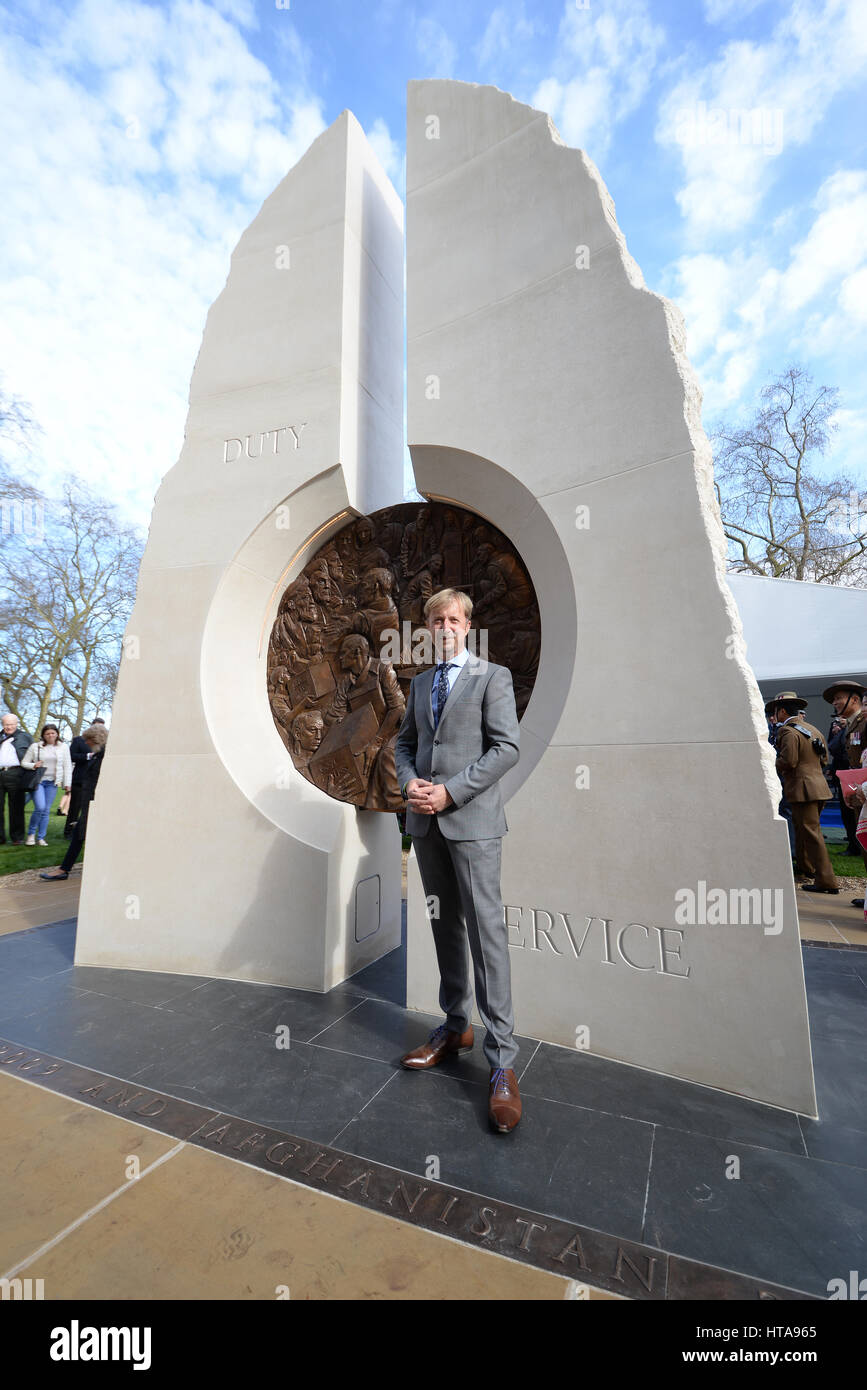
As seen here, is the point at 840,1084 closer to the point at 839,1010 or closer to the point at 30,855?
the point at 839,1010

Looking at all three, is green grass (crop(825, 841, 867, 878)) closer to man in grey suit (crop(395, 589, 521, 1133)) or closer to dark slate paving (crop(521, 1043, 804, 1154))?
dark slate paving (crop(521, 1043, 804, 1154))

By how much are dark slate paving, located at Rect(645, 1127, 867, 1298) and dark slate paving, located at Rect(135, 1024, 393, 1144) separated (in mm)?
1203

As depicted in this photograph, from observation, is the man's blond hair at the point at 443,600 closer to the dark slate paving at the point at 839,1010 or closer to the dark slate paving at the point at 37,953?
the dark slate paving at the point at 839,1010

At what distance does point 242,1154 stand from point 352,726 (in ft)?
7.85

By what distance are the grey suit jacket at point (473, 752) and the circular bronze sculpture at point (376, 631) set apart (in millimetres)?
921

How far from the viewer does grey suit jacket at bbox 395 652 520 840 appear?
8.84ft

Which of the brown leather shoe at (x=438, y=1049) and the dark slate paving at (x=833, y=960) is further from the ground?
the dark slate paving at (x=833, y=960)

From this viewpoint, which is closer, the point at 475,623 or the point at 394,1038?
the point at 394,1038

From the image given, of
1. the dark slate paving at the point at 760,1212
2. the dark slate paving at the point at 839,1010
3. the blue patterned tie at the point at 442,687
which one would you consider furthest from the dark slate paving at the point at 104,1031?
the dark slate paving at the point at 839,1010

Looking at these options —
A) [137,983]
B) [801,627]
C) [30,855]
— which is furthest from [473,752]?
[801,627]

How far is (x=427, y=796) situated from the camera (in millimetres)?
2643

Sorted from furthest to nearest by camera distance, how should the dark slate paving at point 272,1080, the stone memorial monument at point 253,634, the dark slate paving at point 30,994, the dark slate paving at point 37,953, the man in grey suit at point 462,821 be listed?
1. the dark slate paving at point 37,953
2. the stone memorial monument at point 253,634
3. the dark slate paving at point 30,994
4. the man in grey suit at point 462,821
5. the dark slate paving at point 272,1080

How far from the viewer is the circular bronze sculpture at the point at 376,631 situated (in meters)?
3.84

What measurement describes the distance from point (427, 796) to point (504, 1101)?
1.22m
